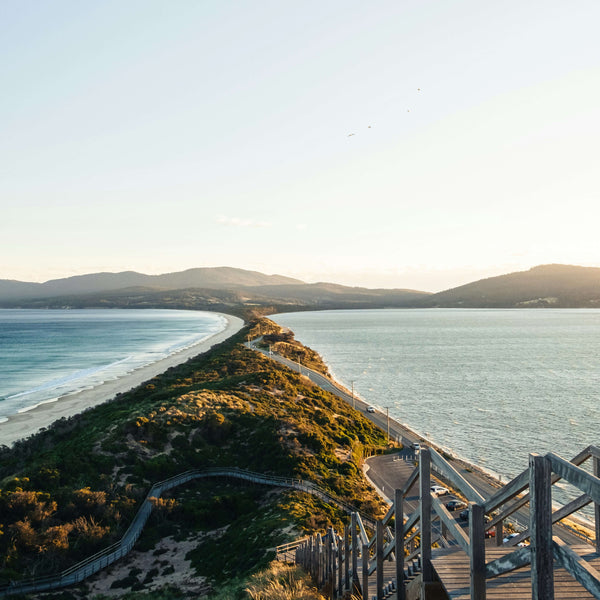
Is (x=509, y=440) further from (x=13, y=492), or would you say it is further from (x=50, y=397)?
(x=50, y=397)

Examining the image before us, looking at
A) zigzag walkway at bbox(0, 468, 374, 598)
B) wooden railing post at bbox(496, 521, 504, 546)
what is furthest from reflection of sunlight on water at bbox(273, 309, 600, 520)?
wooden railing post at bbox(496, 521, 504, 546)

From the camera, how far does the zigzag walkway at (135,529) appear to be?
62.3 ft

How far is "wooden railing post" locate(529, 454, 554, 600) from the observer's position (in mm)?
3500

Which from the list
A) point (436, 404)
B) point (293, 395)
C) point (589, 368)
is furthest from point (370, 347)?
point (293, 395)

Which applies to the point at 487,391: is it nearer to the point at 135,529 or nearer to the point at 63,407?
the point at 63,407

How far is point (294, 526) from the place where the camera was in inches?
821

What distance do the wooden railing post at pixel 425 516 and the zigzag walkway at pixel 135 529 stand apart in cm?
1916

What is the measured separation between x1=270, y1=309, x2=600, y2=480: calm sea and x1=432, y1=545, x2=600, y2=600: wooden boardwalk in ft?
126

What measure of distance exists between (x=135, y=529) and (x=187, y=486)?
18.9ft

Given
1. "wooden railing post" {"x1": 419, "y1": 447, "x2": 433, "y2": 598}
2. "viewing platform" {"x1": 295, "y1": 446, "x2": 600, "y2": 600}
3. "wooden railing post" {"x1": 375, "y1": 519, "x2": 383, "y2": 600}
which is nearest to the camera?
"viewing platform" {"x1": 295, "y1": 446, "x2": 600, "y2": 600}

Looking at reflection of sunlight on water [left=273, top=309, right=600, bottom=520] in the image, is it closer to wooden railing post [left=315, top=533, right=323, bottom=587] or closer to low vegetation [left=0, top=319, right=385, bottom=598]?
low vegetation [left=0, top=319, right=385, bottom=598]

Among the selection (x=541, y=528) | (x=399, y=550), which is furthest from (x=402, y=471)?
(x=541, y=528)

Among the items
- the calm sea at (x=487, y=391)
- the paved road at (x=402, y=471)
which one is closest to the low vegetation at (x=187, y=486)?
the paved road at (x=402, y=471)

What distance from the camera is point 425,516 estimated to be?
5.44 meters
